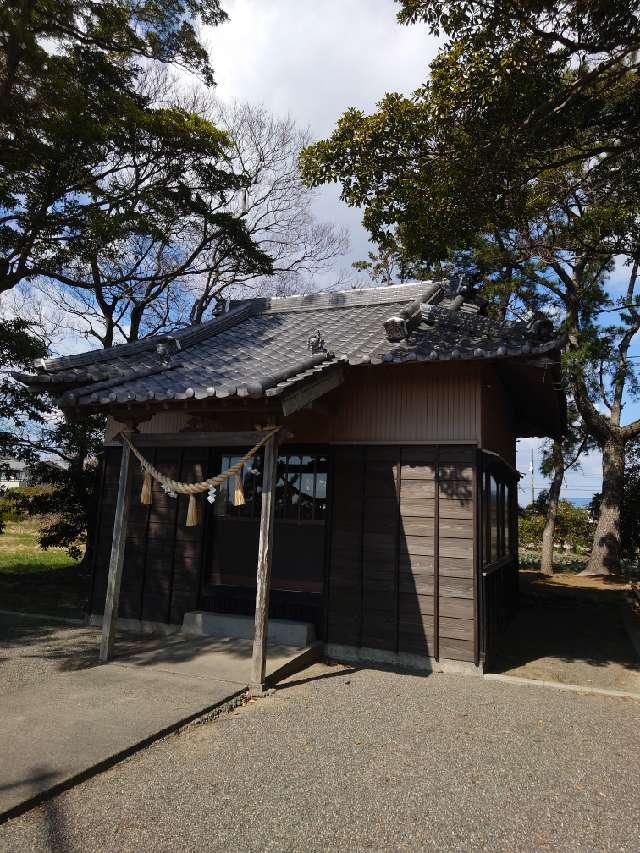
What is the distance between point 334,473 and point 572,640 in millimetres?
4908

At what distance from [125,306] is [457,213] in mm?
12090

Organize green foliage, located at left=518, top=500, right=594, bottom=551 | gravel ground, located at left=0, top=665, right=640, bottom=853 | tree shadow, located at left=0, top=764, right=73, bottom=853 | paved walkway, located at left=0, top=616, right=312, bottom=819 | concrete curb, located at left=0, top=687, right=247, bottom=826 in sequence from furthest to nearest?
green foliage, located at left=518, top=500, right=594, bottom=551, paved walkway, located at left=0, top=616, right=312, bottom=819, concrete curb, located at left=0, top=687, right=247, bottom=826, gravel ground, located at left=0, top=665, right=640, bottom=853, tree shadow, located at left=0, top=764, right=73, bottom=853

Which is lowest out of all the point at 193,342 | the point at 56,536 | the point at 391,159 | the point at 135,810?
the point at 135,810

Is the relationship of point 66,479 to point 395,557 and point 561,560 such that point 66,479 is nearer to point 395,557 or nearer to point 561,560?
point 395,557

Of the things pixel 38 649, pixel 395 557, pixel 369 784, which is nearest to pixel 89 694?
pixel 38 649

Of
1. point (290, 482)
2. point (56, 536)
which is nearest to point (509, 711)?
point (290, 482)

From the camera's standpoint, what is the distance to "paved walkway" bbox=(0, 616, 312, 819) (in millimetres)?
3582

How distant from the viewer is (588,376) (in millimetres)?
16594

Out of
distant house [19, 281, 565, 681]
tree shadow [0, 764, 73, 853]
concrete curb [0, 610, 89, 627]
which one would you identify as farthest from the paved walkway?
distant house [19, 281, 565, 681]

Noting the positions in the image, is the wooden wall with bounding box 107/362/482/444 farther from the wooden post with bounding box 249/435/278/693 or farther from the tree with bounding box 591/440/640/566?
the tree with bounding box 591/440/640/566

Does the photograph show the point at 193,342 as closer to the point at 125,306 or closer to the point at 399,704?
the point at 399,704

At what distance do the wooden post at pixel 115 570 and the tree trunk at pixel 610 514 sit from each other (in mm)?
15564

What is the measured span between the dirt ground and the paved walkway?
3.45m

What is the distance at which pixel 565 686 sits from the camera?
229 inches
